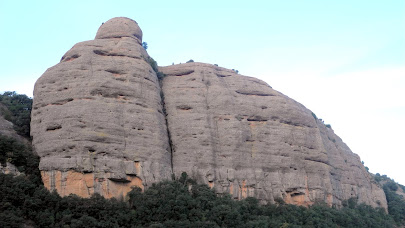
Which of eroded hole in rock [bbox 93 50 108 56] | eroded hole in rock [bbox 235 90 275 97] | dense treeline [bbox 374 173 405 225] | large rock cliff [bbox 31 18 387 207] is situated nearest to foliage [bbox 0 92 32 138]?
large rock cliff [bbox 31 18 387 207]

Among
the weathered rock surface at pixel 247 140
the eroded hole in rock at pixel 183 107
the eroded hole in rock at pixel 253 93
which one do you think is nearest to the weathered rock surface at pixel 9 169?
the weathered rock surface at pixel 247 140

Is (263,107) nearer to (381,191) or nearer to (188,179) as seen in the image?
(188,179)

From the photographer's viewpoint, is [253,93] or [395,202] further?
[395,202]

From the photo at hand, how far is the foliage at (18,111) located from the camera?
3719 cm

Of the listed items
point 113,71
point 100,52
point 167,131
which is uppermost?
point 100,52

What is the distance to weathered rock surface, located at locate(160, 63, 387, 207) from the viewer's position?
38500mm

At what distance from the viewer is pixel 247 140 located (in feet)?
135

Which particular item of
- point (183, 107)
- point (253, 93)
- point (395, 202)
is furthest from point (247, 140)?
point (395, 202)

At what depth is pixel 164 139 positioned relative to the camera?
122ft

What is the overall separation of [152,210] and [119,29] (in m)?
19.4

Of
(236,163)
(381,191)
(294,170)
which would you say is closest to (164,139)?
(236,163)

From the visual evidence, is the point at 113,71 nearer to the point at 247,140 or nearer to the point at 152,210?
the point at 152,210

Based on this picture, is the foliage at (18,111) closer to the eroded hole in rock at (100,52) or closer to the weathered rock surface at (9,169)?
the weathered rock surface at (9,169)

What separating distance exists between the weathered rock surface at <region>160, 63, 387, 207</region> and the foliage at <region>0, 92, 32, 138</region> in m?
11.3
